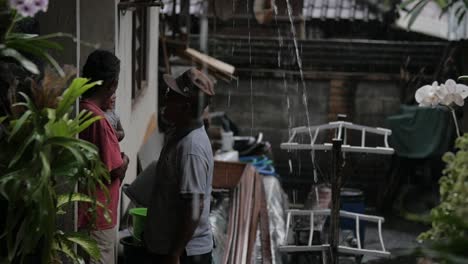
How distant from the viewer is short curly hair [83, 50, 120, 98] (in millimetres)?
5523

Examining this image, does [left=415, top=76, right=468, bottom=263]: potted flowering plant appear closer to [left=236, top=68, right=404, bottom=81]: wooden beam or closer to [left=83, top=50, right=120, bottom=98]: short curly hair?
[left=83, top=50, right=120, bottom=98]: short curly hair

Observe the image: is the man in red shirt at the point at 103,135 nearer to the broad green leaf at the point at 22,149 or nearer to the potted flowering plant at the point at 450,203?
the broad green leaf at the point at 22,149

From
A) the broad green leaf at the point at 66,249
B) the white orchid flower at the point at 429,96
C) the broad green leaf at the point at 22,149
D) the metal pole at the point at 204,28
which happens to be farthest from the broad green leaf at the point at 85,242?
the metal pole at the point at 204,28

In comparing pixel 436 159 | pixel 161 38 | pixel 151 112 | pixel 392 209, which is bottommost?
pixel 392 209

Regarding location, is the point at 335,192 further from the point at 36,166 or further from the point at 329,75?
the point at 329,75

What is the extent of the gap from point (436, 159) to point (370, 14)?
109 inches

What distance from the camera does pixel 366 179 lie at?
14406mm

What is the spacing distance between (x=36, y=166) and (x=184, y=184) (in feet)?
3.97

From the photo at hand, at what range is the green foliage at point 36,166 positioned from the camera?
156 inches

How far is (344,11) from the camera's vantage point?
14.5 m

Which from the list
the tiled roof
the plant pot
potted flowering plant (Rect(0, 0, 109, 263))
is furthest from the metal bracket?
the tiled roof

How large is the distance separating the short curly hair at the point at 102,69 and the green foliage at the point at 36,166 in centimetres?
127

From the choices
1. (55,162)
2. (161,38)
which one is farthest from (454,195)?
(161,38)

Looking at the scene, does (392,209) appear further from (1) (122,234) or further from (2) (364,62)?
(1) (122,234)
